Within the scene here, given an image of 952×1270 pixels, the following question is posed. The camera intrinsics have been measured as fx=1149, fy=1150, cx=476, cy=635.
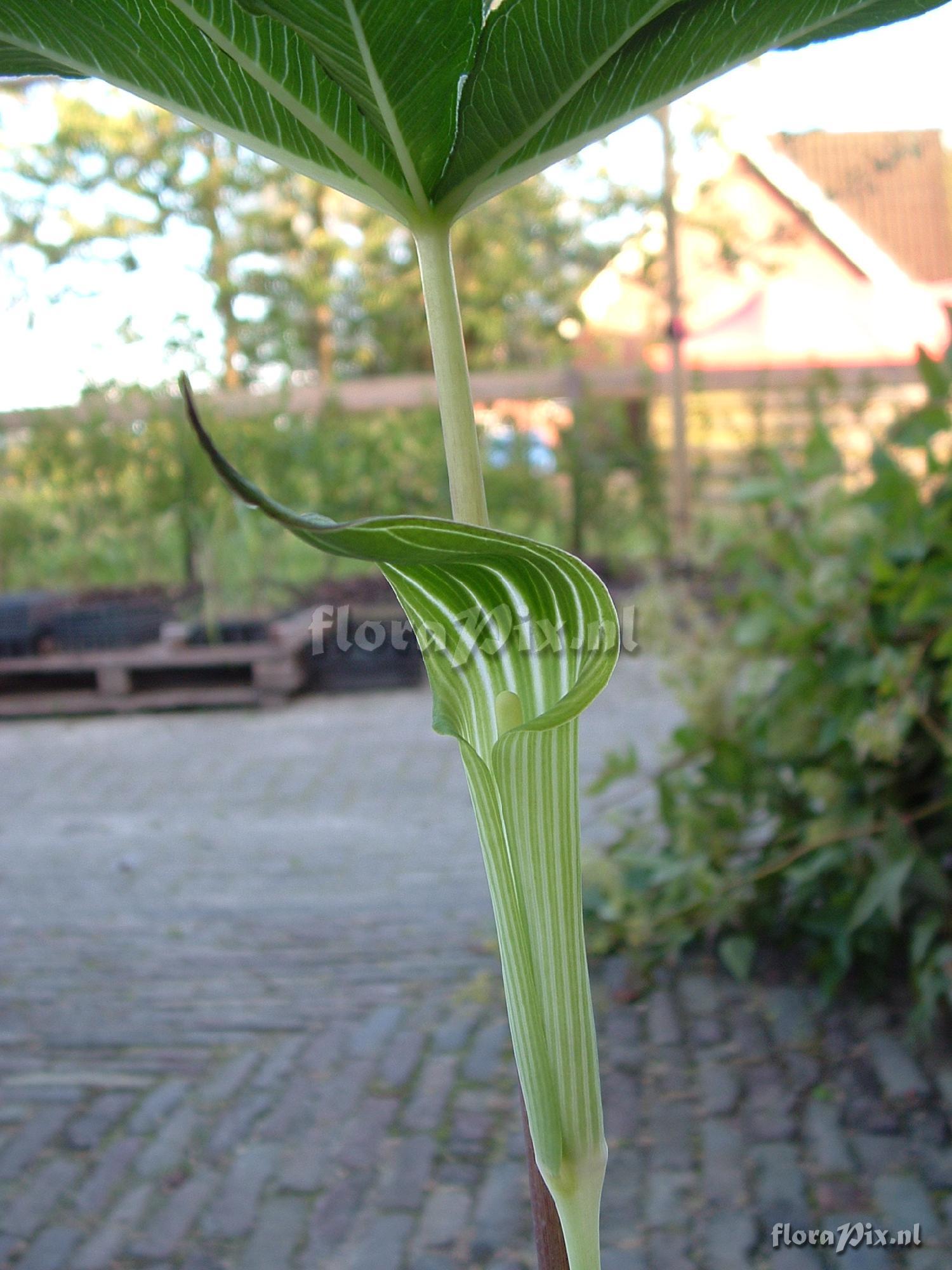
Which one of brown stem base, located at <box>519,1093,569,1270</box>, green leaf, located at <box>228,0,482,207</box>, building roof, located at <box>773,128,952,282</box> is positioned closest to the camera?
green leaf, located at <box>228,0,482,207</box>

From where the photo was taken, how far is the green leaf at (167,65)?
46 centimetres

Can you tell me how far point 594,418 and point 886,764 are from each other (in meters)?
5.90

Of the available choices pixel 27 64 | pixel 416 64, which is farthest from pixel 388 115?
pixel 27 64

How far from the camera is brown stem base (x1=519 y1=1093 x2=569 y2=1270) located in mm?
556

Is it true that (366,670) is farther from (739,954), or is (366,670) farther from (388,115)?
(388,115)

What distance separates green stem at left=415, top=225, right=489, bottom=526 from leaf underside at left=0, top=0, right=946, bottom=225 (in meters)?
0.01

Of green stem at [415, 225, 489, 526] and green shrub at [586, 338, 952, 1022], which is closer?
green stem at [415, 225, 489, 526]

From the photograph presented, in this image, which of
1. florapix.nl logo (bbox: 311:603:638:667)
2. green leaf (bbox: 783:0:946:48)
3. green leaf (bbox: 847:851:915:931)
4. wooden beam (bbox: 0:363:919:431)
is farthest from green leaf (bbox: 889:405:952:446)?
wooden beam (bbox: 0:363:919:431)

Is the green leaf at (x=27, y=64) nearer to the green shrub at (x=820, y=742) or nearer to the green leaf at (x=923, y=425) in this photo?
the green shrub at (x=820, y=742)

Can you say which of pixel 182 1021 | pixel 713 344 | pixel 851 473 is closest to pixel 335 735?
pixel 182 1021

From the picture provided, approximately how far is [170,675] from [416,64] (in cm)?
556

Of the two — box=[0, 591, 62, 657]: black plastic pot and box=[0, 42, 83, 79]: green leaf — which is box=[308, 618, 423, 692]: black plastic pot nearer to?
box=[0, 591, 62, 657]: black plastic pot

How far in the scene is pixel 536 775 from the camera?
0.52m

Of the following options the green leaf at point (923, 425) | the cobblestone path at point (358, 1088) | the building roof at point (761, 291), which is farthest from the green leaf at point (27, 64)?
the building roof at point (761, 291)
